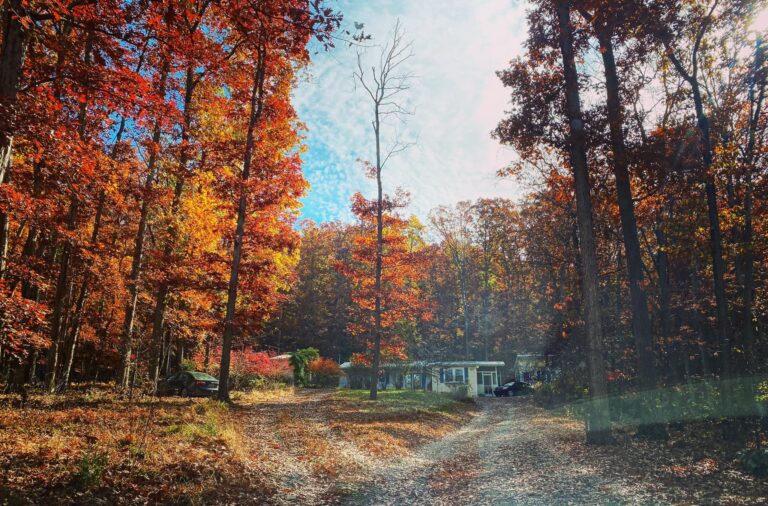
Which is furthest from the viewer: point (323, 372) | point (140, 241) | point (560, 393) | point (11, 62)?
point (323, 372)

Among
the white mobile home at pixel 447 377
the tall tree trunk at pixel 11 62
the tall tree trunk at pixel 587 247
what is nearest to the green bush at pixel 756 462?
the tall tree trunk at pixel 587 247

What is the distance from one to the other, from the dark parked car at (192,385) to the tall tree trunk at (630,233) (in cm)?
1523

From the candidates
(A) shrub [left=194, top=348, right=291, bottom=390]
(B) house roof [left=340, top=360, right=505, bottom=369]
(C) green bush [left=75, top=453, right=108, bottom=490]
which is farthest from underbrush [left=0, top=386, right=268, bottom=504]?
(B) house roof [left=340, top=360, right=505, bottom=369]

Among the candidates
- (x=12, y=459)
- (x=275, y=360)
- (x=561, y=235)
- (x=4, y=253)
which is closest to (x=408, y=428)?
(x=12, y=459)

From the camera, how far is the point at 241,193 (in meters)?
13.7

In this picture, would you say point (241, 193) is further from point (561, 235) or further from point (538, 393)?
point (538, 393)

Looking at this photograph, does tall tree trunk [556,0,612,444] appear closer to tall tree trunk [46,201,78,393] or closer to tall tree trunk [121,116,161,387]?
tall tree trunk [121,116,161,387]

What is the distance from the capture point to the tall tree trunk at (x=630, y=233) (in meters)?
11.0

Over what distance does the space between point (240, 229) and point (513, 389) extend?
2966cm

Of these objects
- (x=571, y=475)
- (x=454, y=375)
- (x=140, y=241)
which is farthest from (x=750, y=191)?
(x=454, y=375)

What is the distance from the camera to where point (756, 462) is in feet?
22.2

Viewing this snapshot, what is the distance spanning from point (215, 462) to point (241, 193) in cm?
913

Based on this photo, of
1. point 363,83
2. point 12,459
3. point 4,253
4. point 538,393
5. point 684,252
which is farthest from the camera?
point 538,393

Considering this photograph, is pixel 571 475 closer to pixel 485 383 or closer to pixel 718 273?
pixel 718 273
